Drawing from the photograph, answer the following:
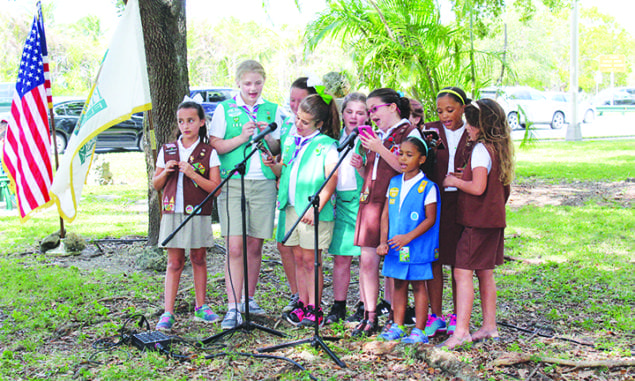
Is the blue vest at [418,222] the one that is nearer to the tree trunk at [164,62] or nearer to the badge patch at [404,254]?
the badge patch at [404,254]

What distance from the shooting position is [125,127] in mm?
16406

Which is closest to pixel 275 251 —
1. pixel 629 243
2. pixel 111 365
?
pixel 111 365

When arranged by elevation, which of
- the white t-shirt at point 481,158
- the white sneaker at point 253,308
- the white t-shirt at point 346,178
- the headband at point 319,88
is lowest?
the white sneaker at point 253,308

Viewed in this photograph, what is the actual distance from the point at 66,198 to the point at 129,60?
1309mm

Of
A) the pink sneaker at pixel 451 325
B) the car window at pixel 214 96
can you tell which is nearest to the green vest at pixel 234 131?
the pink sneaker at pixel 451 325

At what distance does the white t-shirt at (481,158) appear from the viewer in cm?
386

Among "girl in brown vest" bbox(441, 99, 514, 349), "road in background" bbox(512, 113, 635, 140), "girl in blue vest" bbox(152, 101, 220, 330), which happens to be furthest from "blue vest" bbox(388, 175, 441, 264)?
"road in background" bbox(512, 113, 635, 140)

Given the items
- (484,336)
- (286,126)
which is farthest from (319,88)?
(484,336)

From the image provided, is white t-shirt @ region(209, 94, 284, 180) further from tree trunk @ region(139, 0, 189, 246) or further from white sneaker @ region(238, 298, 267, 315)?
tree trunk @ region(139, 0, 189, 246)

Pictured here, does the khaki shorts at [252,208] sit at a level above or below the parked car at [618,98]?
below

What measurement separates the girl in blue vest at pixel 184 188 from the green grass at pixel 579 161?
6.48 m

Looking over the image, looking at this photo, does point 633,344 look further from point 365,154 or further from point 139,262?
point 139,262

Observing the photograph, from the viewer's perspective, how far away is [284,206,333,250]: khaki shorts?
4348 millimetres

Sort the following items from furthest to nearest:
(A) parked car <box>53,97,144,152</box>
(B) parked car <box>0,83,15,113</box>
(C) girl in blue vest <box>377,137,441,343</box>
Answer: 1. (B) parked car <box>0,83,15,113</box>
2. (A) parked car <box>53,97,144,152</box>
3. (C) girl in blue vest <box>377,137,441,343</box>
